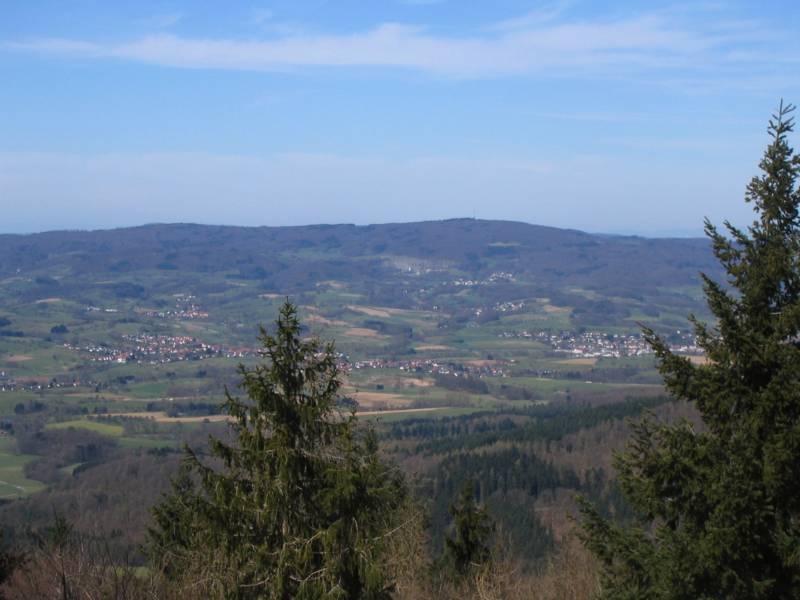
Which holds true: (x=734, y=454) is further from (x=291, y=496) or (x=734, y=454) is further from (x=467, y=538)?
(x=467, y=538)

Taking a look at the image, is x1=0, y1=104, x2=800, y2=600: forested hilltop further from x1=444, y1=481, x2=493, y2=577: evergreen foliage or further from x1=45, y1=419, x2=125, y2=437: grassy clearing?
x1=45, y1=419, x2=125, y2=437: grassy clearing

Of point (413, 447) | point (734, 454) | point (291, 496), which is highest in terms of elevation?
point (734, 454)

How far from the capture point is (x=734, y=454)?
7.48 m

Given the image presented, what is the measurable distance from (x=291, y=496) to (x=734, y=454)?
4.14m

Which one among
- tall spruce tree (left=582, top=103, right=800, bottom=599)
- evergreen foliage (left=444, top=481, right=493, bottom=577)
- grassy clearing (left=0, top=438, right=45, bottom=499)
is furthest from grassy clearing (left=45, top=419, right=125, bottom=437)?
tall spruce tree (left=582, top=103, right=800, bottom=599)

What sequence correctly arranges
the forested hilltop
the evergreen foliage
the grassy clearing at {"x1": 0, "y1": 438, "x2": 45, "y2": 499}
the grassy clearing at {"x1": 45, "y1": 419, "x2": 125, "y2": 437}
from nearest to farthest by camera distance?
the forested hilltop < the evergreen foliage < the grassy clearing at {"x1": 0, "y1": 438, "x2": 45, "y2": 499} < the grassy clearing at {"x1": 45, "y1": 419, "x2": 125, "y2": 437}

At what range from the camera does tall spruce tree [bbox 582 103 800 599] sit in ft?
23.7

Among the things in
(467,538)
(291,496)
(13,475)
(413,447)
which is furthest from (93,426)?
(291,496)

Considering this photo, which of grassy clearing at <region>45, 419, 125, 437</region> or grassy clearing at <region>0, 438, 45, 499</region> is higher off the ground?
grassy clearing at <region>45, 419, 125, 437</region>

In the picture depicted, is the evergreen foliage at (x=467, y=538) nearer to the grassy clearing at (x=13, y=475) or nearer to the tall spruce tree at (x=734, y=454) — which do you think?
the tall spruce tree at (x=734, y=454)

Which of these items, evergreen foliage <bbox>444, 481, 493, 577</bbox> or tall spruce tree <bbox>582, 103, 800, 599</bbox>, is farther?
evergreen foliage <bbox>444, 481, 493, 577</bbox>

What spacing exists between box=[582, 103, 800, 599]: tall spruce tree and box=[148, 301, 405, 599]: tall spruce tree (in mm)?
2237

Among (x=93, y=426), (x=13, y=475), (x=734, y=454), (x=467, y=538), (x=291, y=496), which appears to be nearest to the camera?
(x=734, y=454)

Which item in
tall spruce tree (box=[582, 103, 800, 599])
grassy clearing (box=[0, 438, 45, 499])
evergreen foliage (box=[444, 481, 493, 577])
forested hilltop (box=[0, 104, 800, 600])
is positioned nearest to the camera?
tall spruce tree (box=[582, 103, 800, 599])
